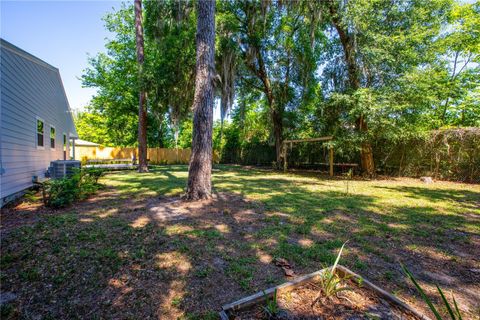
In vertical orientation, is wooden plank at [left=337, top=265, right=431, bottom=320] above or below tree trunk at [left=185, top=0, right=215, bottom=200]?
below

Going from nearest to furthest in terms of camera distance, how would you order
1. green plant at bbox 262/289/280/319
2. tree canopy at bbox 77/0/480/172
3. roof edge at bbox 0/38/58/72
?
green plant at bbox 262/289/280/319 < roof edge at bbox 0/38/58/72 < tree canopy at bbox 77/0/480/172

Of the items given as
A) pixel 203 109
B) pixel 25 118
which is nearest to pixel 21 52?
pixel 25 118

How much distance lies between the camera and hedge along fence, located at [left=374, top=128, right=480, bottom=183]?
827 cm

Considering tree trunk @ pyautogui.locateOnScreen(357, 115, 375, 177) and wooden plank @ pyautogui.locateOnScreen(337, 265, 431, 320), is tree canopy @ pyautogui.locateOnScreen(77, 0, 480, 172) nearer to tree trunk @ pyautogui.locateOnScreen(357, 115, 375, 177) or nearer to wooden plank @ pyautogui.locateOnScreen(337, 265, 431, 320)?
tree trunk @ pyautogui.locateOnScreen(357, 115, 375, 177)

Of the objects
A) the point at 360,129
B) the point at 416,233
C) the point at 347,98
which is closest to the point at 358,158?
the point at 360,129

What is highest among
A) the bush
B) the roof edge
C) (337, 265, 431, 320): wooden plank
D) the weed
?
the roof edge

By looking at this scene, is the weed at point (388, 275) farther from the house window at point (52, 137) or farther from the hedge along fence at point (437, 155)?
the house window at point (52, 137)

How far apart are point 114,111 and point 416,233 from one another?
846 inches

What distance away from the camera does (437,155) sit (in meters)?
9.05

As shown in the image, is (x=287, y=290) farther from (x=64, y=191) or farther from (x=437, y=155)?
(x=437, y=155)

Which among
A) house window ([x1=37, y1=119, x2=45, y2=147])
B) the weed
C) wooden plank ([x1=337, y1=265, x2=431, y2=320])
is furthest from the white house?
the weed

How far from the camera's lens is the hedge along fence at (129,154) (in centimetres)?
1756

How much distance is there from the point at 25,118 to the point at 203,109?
199 inches

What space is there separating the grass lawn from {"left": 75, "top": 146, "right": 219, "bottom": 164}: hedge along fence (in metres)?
14.8
